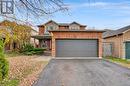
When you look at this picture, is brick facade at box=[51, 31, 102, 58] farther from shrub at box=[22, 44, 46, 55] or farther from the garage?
shrub at box=[22, 44, 46, 55]

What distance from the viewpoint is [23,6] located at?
27.2 ft

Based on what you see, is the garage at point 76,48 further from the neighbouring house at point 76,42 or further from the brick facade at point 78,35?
the brick facade at point 78,35

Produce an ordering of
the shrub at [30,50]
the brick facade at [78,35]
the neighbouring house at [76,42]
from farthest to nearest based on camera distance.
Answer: the shrub at [30,50]
the brick facade at [78,35]
the neighbouring house at [76,42]

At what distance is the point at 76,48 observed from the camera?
104 ft

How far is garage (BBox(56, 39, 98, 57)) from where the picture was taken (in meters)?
31.8

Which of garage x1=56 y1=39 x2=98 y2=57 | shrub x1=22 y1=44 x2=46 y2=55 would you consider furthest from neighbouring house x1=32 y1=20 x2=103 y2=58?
shrub x1=22 y1=44 x2=46 y2=55

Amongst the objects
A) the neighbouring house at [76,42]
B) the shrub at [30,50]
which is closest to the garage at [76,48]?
the neighbouring house at [76,42]

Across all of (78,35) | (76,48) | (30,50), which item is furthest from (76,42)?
(30,50)

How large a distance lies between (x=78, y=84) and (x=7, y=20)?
4.65 metres

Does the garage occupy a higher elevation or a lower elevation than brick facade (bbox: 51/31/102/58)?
lower

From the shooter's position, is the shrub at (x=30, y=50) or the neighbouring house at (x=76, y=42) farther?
the shrub at (x=30, y=50)

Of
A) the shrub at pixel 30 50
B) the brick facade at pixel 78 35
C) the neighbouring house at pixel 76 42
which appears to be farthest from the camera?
the shrub at pixel 30 50

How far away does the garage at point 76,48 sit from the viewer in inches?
1250

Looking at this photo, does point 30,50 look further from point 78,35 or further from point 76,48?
point 78,35
